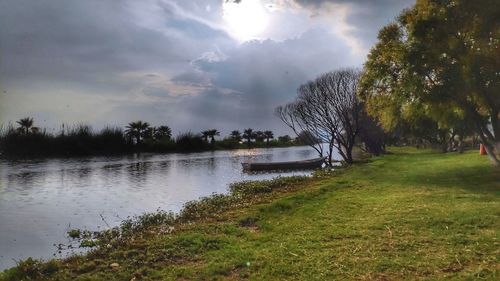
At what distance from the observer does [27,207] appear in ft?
74.7

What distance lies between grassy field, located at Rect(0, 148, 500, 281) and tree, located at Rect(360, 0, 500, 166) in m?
9.49

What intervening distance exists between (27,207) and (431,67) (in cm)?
2649

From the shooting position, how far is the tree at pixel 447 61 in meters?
21.9

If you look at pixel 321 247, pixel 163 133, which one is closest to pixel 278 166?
pixel 321 247

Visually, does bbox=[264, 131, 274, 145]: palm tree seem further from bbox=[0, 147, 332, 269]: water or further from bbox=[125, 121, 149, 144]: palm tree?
bbox=[0, 147, 332, 269]: water

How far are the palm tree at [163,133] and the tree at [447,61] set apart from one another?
9812 centimetres

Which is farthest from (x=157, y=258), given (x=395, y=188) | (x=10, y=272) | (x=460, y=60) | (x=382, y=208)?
(x=460, y=60)

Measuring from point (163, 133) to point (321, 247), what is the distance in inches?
4523

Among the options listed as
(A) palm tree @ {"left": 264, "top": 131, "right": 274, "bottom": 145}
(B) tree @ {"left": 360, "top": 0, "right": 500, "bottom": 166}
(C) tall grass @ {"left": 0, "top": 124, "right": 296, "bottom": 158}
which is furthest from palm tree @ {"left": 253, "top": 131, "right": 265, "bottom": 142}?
(B) tree @ {"left": 360, "top": 0, "right": 500, "bottom": 166}

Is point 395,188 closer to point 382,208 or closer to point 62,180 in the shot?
point 382,208

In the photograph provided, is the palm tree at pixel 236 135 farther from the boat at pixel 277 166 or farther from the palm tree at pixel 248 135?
the boat at pixel 277 166

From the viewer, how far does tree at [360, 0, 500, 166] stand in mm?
21859

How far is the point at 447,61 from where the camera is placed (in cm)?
2364

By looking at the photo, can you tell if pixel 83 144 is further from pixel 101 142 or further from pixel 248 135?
pixel 248 135
